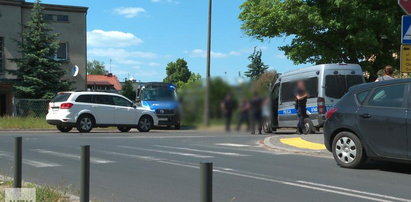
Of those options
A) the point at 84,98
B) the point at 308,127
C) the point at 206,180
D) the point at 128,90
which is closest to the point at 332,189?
the point at 308,127

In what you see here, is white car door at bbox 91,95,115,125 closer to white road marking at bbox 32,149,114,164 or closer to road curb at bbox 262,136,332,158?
white road marking at bbox 32,149,114,164

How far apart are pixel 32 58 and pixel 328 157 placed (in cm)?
2429

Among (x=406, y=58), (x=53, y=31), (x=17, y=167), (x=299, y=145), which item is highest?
(x=53, y=31)

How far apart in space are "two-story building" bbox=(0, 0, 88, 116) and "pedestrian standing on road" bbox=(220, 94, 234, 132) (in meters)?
33.0

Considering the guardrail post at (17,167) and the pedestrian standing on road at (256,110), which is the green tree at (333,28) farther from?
the pedestrian standing on road at (256,110)

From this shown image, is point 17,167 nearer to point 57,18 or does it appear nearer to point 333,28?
point 333,28

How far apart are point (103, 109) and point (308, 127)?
55.3 ft

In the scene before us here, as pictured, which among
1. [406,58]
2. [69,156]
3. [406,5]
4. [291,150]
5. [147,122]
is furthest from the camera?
[291,150]

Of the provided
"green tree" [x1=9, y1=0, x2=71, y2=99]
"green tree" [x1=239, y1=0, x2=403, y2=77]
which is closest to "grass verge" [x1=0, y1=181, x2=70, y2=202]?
"green tree" [x1=239, y1=0, x2=403, y2=77]

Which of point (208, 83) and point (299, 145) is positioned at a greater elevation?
point (208, 83)

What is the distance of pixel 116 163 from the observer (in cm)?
1031

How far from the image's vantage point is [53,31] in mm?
36594

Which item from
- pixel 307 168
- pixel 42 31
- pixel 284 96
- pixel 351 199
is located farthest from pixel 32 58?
pixel 284 96

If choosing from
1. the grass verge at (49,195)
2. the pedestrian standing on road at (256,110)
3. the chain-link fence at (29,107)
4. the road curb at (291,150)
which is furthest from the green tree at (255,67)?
the chain-link fence at (29,107)
